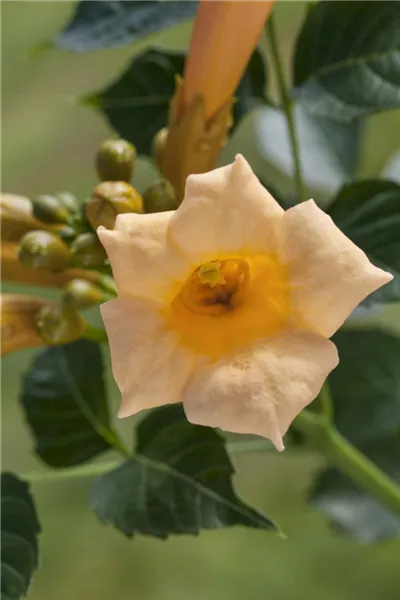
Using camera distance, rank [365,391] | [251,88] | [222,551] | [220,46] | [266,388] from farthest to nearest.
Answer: [222,551] → [365,391] → [251,88] → [220,46] → [266,388]

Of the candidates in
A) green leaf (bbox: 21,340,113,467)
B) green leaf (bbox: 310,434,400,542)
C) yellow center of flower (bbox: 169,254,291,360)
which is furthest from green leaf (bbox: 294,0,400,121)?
green leaf (bbox: 310,434,400,542)

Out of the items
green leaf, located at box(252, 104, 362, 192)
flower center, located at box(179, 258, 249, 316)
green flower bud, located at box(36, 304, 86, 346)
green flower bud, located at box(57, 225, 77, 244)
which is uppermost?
flower center, located at box(179, 258, 249, 316)

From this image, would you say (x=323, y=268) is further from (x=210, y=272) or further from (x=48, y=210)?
(x=48, y=210)

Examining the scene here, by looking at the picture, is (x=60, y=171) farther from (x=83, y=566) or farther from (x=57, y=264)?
(x=57, y=264)

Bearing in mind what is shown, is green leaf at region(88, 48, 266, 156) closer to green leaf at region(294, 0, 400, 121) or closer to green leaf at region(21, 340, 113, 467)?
green leaf at region(294, 0, 400, 121)

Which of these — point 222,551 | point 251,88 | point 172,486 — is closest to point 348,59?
point 251,88

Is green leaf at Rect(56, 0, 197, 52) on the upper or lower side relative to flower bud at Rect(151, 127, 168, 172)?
upper

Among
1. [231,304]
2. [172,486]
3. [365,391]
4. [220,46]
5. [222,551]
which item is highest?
[220,46]
